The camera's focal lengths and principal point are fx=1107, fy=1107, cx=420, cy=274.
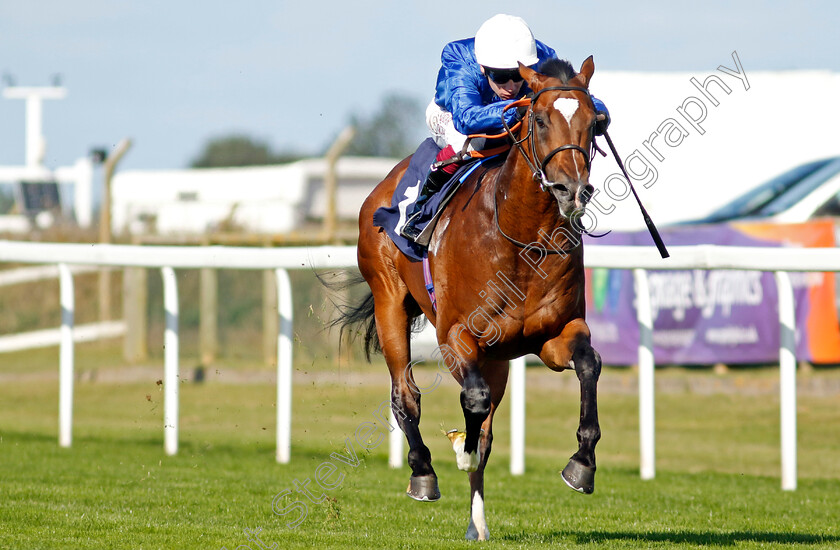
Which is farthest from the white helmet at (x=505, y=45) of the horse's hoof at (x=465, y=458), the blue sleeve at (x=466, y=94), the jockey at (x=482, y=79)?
the horse's hoof at (x=465, y=458)

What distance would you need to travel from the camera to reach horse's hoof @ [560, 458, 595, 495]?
4191 millimetres

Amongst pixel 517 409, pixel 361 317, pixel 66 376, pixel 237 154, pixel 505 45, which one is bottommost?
pixel 237 154

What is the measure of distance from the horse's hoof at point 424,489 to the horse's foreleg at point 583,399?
0.76 m

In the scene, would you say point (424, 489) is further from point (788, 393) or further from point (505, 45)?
point (788, 393)

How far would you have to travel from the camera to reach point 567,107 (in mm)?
4012

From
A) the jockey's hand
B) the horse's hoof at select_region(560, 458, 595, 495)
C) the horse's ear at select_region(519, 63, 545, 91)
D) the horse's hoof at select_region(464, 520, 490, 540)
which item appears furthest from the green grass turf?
the horse's ear at select_region(519, 63, 545, 91)

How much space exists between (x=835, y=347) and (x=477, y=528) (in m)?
7.60

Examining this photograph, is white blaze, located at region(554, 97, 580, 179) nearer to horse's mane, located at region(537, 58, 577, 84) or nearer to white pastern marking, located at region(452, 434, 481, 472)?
horse's mane, located at region(537, 58, 577, 84)

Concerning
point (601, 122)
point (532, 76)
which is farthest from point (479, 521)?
point (532, 76)

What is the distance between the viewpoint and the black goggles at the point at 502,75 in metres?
4.75

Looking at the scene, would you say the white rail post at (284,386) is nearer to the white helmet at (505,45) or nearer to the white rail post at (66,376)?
the white rail post at (66,376)

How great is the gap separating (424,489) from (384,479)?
216 cm

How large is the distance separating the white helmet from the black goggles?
0.04 meters

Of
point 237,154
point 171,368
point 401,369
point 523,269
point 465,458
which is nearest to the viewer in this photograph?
point 523,269
